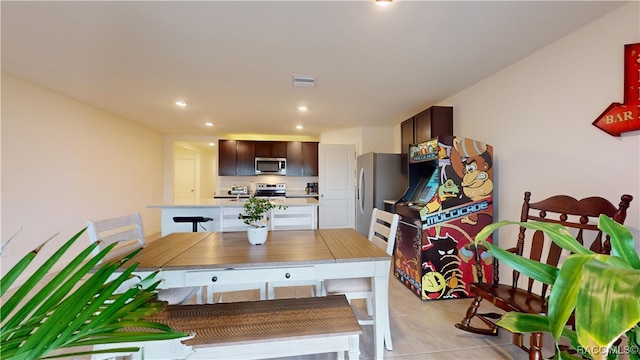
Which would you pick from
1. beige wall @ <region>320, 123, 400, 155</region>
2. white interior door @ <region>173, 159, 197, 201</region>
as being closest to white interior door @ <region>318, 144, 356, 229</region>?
beige wall @ <region>320, 123, 400, 155</region>

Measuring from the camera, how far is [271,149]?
5.95 metres

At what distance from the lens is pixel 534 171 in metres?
2.20

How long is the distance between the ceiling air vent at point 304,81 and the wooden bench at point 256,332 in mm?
2215

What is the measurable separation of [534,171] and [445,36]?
1397mm

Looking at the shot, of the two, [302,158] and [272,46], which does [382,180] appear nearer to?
[302,158]

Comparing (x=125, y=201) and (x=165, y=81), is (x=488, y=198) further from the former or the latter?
(x=125, y=201)

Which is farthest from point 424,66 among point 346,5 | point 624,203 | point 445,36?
point 624,203

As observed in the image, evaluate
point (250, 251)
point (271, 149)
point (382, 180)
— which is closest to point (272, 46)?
point (250, 251)

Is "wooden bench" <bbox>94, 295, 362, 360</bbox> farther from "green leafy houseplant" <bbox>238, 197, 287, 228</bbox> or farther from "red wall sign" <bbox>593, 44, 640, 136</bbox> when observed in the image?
"red wall sign" <bbox>593, 44, 640, 136</bbox>

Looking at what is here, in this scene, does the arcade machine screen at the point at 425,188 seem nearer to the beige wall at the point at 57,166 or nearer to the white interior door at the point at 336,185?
the white interior door at the point at 336,185

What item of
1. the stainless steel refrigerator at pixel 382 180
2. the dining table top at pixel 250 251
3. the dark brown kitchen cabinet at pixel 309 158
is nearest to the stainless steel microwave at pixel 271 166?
the dark brown kitchen cabinet at pixel 309 158

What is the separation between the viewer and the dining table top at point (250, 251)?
51.4 inches

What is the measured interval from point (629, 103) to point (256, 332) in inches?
99.3

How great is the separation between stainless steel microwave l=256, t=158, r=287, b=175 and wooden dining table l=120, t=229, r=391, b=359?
419 centimetres
